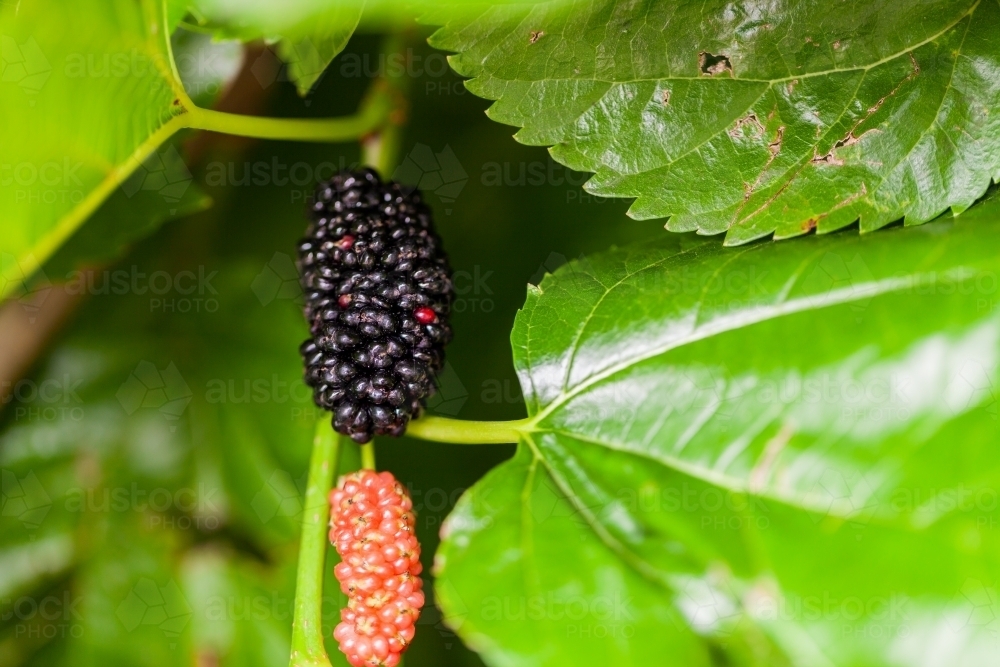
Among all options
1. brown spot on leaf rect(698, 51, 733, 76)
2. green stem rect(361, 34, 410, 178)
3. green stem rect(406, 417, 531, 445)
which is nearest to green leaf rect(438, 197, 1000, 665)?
green stem rect(406, 417, 531, 445)

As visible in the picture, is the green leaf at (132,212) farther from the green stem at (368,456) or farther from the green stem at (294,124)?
the green stem at (368,456)

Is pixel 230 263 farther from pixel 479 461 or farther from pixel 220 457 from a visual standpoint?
Answer: pixel 479 461

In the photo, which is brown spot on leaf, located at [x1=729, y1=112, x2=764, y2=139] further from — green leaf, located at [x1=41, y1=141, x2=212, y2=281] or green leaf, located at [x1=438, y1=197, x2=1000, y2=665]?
green leaf, located at [x1=41, y1=141, x2=212, y2=281]

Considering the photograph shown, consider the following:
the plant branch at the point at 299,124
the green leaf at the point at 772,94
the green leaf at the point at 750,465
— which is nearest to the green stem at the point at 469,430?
the green leaf at the point at 750,465

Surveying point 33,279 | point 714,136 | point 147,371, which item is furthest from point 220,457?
point 714,136

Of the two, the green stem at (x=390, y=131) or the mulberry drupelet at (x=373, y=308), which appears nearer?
the mulberry drupelet at (x=373, y=308)

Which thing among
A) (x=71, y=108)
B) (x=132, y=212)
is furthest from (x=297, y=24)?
(x=132, y=212)
